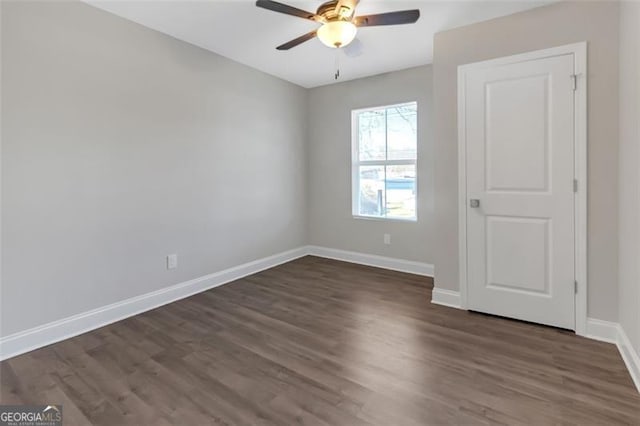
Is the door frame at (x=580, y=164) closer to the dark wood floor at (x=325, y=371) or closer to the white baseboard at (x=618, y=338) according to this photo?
the white baseboard at (x=618, y=338)

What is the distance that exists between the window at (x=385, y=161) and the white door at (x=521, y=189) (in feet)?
4.18

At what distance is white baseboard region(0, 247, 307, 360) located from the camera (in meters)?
2.20

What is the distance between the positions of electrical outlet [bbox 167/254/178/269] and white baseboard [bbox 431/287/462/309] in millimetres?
2474

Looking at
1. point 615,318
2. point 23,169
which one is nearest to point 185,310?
point 23,169

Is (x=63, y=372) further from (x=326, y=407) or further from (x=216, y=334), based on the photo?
(x=326, y=407)

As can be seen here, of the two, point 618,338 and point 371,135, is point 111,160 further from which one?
point 618,338

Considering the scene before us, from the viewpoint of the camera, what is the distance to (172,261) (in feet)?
10.3

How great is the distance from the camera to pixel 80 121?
2.46 meters

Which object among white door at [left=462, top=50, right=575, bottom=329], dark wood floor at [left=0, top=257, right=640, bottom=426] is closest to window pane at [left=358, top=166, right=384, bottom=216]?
white door at [left=462, top=50, right=575, bottom=329]

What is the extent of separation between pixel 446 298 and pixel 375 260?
56.0 inches

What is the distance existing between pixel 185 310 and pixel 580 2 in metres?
3.90

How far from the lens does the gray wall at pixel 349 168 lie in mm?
3846

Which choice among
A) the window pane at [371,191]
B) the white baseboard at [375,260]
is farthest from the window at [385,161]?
the white baseboard at [375,260]

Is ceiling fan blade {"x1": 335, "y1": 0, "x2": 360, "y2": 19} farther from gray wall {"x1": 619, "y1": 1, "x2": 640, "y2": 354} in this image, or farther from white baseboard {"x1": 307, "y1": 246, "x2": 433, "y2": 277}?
white baseboard {"x1": 307, "y1": 246, "x2": 433, "y2": 277}
